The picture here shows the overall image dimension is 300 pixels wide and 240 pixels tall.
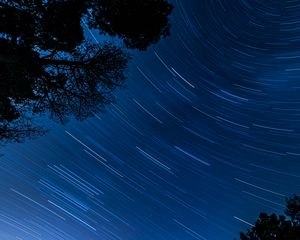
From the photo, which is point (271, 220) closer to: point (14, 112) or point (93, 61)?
point (93, 61)

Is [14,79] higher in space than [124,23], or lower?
lower

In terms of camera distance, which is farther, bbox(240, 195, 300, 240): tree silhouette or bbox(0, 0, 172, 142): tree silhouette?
bbox(240, 195, 300, 240): tree silhouette

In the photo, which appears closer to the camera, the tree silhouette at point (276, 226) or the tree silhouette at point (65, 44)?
the tree silhouette at point (65, 44)

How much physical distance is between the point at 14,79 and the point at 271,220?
12670 mm

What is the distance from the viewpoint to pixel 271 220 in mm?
11539

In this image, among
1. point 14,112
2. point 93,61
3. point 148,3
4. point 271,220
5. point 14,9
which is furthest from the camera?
point 271,220

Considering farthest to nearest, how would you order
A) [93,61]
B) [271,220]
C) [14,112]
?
[271,220] → [14,112] → [93,61]

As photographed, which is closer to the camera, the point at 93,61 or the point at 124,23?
the point at 124,23

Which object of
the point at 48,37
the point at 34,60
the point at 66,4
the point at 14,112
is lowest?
the point at 14,112

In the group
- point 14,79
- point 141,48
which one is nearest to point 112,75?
point 141,48

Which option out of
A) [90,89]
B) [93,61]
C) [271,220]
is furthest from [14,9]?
[271,220]

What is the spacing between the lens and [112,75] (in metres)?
8.85

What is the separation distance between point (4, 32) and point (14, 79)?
1420mm

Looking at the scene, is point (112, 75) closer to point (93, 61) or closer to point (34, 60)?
point (93, 61)
